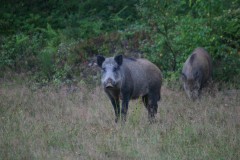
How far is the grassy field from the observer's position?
8539mm

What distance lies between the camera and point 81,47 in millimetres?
19062

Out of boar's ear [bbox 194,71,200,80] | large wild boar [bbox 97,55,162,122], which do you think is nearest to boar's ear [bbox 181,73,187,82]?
boar's ear [bbox 194,71,200,80]

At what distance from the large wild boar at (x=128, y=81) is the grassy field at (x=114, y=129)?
317 mm

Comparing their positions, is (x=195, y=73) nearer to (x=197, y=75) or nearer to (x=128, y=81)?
(x=197, y=75)

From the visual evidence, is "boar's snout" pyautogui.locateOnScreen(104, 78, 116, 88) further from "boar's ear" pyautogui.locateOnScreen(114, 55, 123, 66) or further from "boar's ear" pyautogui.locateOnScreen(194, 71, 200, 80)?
"boar's ear" pyautogui.locateOnScreen(194, 71, 200, 80)

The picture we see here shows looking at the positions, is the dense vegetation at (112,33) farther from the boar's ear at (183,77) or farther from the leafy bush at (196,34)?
the boar's ear at (183,77)

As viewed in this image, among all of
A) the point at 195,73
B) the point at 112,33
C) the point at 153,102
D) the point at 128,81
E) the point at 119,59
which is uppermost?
the point at 112,33

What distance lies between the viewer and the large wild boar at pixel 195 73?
1434 cm

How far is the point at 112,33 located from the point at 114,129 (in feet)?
34.5

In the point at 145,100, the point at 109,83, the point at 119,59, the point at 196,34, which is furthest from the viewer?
the point at 196,34

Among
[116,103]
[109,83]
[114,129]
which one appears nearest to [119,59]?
[109,83]

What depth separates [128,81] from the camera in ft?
37.4

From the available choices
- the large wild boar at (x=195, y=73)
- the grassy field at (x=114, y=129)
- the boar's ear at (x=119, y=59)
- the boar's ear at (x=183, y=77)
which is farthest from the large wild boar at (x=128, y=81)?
the boar's ear at (x=183, y=77)

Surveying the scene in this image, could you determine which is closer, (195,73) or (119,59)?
(119,59)
